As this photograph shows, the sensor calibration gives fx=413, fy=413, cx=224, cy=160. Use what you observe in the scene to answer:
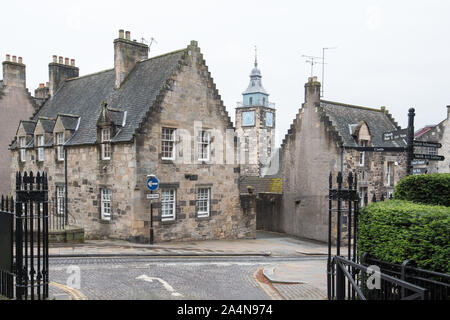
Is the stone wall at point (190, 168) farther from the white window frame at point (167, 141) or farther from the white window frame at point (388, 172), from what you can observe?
the white window frame at point (388, 172)

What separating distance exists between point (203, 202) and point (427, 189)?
1527 centimetres

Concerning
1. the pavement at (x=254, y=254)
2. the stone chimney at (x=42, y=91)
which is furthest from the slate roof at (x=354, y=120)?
the stone chimney at (x=42, y=91)

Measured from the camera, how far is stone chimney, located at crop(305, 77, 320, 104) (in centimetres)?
2967

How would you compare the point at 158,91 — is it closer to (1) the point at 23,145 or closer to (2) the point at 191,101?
(2) the point at 191,101

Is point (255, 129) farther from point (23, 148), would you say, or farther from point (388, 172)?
point (23, 148)

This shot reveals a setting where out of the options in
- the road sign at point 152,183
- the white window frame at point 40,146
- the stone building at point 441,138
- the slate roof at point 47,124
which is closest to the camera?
the road sign at point 152,183

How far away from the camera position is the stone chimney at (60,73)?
32594mm

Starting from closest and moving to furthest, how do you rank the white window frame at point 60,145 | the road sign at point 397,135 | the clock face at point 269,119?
the road sign at point 397,135 → the white window frame at point 60,145 → the clock face at point 269,119

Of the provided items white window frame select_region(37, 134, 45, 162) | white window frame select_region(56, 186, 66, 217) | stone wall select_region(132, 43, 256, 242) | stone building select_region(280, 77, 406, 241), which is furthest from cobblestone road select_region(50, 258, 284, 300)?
stone building select_region(280, 77, 406, 241)

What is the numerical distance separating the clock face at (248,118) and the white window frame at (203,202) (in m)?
50.2

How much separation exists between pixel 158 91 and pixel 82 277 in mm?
12655

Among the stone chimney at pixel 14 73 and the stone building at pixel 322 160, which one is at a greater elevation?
the stone chimney at pixel 14 73

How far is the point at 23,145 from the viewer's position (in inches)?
1156
